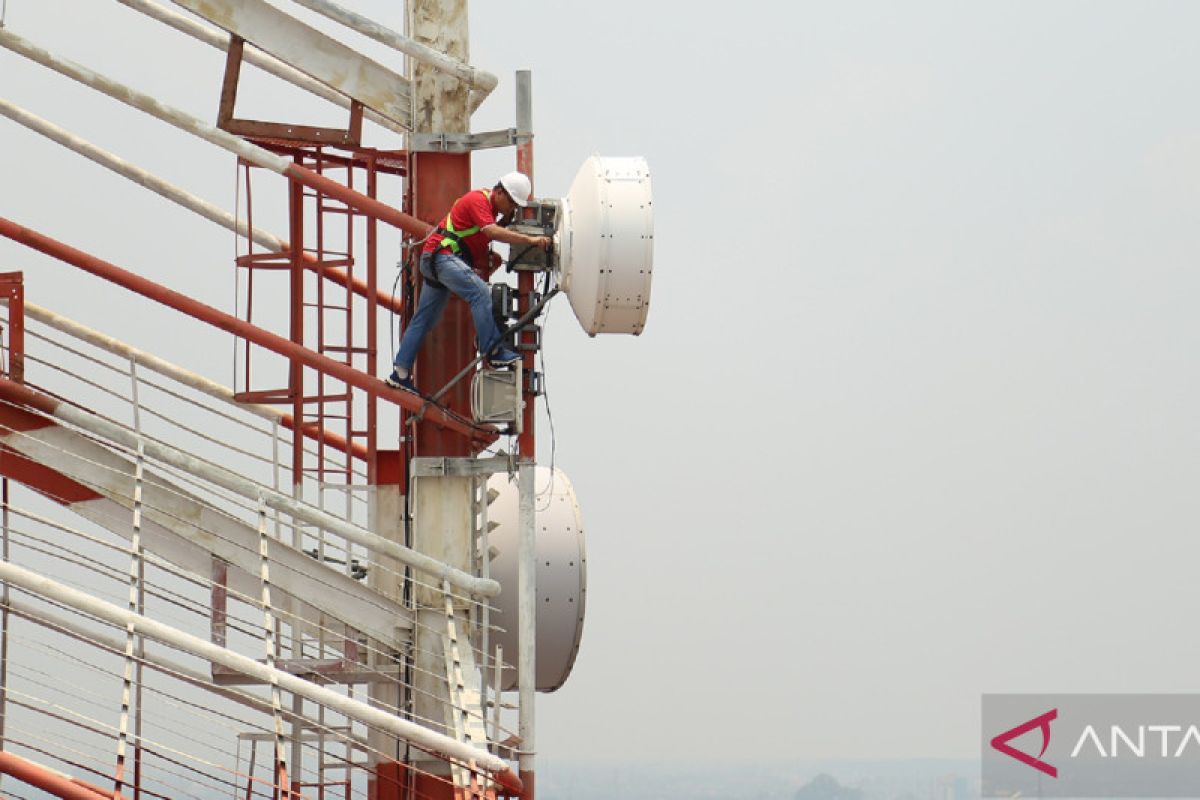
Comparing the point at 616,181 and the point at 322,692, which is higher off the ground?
the point at 616,181

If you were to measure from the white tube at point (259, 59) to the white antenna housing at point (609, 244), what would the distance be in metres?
3.17

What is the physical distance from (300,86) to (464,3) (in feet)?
8.16

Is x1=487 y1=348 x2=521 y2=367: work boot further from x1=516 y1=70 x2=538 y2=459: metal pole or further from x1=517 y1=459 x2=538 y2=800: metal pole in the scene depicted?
x1=517 y1=459 x2=538 y2=800: metal pole

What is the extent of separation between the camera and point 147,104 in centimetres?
2644

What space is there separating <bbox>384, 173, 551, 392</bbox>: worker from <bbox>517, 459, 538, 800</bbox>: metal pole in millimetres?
1598

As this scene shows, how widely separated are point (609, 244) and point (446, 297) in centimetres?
230

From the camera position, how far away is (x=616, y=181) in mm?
25594

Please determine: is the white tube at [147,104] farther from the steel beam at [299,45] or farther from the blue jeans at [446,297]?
the blue jeans at [446,297]

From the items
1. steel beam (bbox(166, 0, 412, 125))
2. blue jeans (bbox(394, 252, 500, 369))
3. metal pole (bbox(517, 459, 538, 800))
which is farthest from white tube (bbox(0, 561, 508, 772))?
steel beam (bbox(166, 0, 412, 125))

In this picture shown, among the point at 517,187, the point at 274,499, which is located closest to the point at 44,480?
the point at 274,499

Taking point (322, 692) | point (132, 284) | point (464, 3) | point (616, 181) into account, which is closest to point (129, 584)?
point (322, 692)

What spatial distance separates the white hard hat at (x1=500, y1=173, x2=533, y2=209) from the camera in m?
25.6

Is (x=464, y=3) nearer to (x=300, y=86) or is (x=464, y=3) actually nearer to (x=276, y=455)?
(x=300, y=86)

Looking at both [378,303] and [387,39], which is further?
[378,303]
